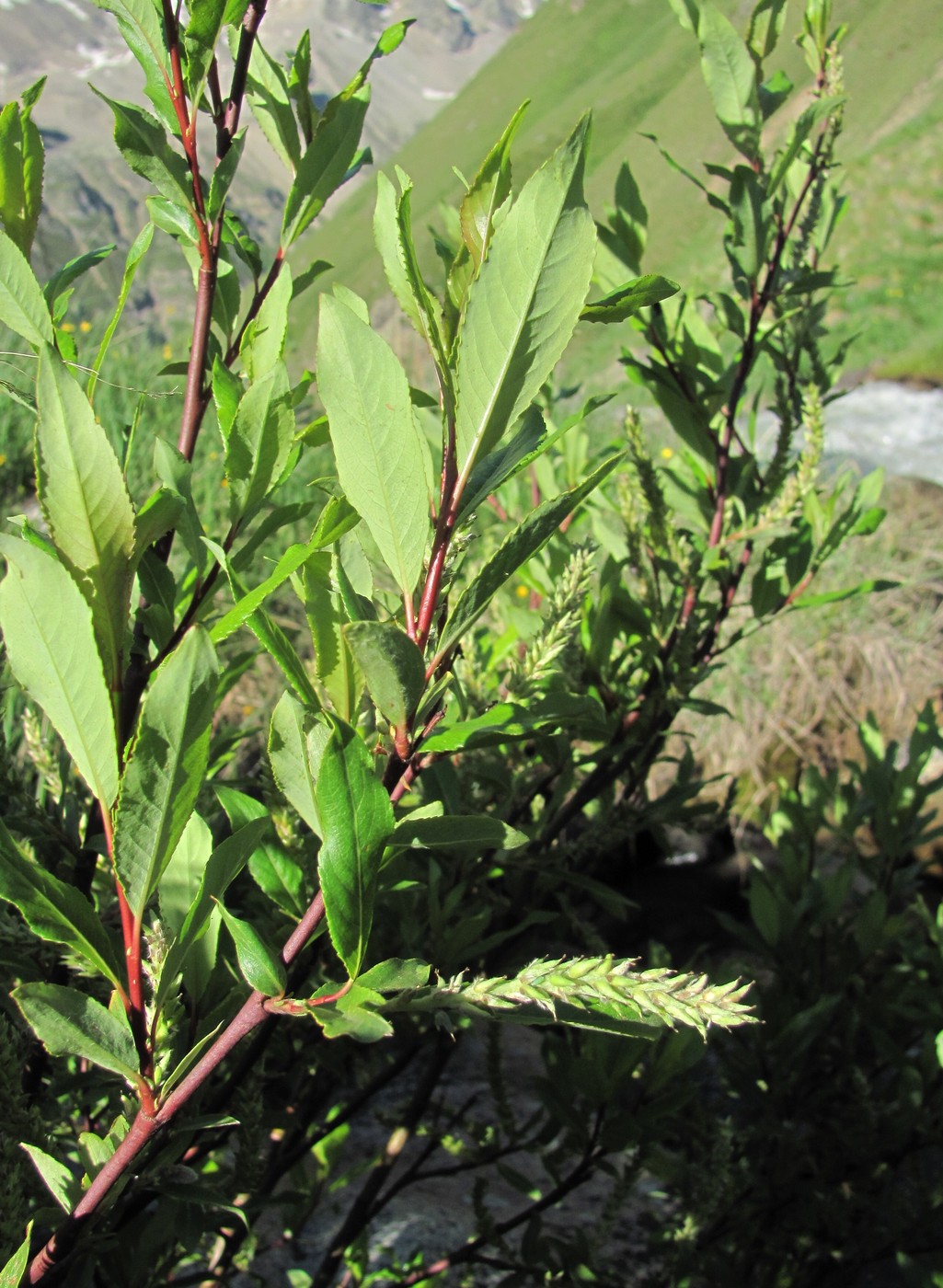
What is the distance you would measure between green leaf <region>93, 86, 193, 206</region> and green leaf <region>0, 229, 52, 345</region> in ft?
0.39

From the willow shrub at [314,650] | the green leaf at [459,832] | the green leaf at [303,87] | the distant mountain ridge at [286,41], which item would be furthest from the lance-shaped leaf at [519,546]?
the distant mountain ridge at [286,41]

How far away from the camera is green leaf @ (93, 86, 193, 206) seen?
692mm

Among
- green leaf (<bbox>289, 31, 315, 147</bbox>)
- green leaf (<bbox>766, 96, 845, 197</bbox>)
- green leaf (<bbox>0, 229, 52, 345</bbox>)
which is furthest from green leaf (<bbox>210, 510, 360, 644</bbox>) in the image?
green leaf (<bbox>766, 96, 845, 197</bbox>)

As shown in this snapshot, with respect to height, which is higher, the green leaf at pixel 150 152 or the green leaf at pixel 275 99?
the green leaf at pixel 275 99

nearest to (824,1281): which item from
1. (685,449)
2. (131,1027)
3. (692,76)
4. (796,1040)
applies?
(796,1040)

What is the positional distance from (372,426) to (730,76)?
818mm

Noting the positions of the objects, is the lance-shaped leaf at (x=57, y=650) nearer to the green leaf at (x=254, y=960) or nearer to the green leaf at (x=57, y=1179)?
the green leaf at (x=254, y=960)

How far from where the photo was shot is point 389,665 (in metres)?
0.51

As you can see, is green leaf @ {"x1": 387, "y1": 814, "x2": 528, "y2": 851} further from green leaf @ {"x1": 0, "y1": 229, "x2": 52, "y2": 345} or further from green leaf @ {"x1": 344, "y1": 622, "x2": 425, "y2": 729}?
green leaf @ {"x1": 0, "y1": 229, "x2": 52, "y2": 345}

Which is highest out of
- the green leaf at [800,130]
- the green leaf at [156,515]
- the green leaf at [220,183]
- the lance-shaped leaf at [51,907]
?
the green leaf at [800,130]

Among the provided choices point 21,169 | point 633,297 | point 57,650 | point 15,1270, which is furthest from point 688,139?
point 15,1270

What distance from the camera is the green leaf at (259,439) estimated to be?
63 cm

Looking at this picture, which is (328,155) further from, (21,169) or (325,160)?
(21,169)

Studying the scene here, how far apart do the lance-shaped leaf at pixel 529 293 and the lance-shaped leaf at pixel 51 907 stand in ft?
1.07
